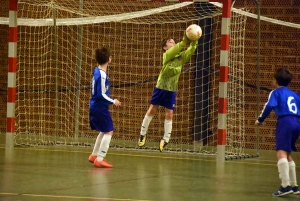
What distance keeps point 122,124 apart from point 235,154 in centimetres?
295

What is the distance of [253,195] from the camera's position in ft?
26.2

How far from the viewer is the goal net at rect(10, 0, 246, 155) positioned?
13.3 m

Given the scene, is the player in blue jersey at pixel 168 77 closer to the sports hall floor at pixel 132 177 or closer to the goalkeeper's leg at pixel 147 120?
the goalkeeper's leg at pixel 147 120

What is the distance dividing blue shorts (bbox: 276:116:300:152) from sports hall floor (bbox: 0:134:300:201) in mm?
534

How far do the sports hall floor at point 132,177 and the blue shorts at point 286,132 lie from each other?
534 millimetres

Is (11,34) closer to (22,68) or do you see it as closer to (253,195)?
(22,68)

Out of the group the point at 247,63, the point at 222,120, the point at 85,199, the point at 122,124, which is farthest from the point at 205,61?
the point at 85,199

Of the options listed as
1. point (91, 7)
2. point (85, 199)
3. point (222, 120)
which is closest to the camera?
point (85, 199)

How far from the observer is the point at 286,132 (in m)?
8.09

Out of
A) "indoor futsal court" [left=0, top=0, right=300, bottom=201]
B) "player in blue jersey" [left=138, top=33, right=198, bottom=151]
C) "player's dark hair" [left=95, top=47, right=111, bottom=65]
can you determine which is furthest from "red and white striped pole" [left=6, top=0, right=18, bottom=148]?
"player's dark hair" [left=95, top=47, right=111, bottom=65]

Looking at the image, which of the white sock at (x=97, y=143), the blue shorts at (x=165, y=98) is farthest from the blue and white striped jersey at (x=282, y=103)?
the blue shorts at (x=165, y=98)

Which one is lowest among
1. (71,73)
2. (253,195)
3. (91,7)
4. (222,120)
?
(253,195)

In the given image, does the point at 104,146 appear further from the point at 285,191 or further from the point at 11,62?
the point at 285,191

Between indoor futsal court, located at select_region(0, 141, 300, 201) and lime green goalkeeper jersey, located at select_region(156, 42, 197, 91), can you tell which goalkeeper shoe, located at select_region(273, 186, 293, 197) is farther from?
lime green goalkeeper jersey, located at select_region(156, 42, 197, 91)
